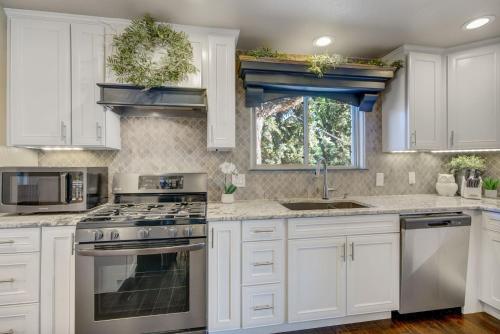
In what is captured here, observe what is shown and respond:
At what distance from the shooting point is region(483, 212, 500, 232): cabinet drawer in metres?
2.05

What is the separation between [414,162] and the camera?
2850 mm

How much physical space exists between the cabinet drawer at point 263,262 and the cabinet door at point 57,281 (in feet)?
3.67

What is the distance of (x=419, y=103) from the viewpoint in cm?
248

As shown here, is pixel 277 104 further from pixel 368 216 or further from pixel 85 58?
pixel 85 58

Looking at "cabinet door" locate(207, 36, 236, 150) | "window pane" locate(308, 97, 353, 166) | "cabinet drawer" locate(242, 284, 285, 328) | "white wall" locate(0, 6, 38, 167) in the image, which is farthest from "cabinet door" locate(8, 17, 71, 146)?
"window pane" locate(308, 97, 353, 166)

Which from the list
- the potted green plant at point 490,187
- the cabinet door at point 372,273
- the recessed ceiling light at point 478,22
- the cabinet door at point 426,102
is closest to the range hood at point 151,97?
the cabinet door at point 372,273

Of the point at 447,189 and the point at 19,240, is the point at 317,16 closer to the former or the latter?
the point at 447,189

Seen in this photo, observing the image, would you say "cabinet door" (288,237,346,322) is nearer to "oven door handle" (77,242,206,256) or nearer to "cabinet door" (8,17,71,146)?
"oven door handle" (77,242,206,256)

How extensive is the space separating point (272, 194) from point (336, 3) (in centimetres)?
165

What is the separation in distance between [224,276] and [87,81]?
1.78 meters

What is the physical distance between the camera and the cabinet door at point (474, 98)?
7.61ft

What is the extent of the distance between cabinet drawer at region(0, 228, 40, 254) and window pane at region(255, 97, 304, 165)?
1802 mm

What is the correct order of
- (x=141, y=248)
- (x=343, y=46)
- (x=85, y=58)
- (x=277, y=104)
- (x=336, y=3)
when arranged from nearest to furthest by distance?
(x=141, y=248) < (x=336, y=3) < (x=85, y=58) < (x=343, y=46) < (x=277, y=104)

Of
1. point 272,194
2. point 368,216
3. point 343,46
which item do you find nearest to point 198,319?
point 272,194
